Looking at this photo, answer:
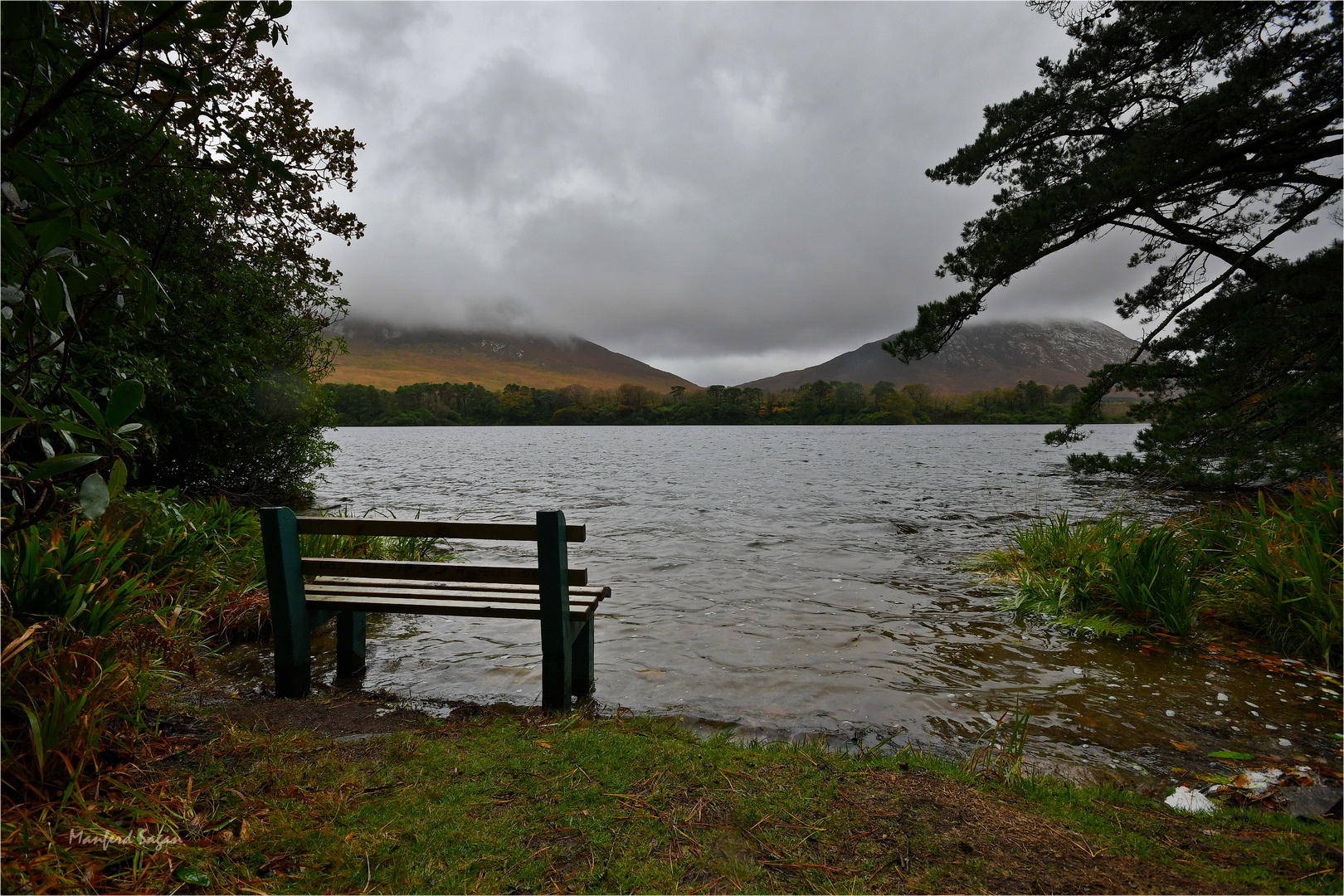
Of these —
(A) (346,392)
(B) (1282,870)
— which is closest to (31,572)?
(B) (1282,870)

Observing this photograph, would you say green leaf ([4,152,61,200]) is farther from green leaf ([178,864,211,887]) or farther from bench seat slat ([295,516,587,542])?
bench seat slat ([295,516,587,542])

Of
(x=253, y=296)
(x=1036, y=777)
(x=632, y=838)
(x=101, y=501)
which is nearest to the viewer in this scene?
(x=101, y=501)

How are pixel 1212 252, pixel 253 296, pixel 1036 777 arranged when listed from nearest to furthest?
pixel 1036 777 < pixel 253 296 < pixel 1212 252

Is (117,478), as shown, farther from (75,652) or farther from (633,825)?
(633,825)

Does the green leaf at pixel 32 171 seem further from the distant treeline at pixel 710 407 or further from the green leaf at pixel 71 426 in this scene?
the distant treeline at pixel 710 407

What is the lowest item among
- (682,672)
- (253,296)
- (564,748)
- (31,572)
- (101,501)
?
(682,672)

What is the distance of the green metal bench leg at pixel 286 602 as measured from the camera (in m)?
4.32

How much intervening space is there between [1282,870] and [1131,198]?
1039 cm

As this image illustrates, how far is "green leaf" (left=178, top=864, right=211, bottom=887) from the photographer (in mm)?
2172

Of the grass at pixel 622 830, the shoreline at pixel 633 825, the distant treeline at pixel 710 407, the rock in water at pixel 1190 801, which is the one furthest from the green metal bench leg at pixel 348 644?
the distant treeline at pixel 710 407

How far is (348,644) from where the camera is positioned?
17.3 ft

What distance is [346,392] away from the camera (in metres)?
97.5

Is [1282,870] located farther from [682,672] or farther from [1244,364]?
[1244,364]

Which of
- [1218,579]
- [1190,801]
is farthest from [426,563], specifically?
[1218,579]
